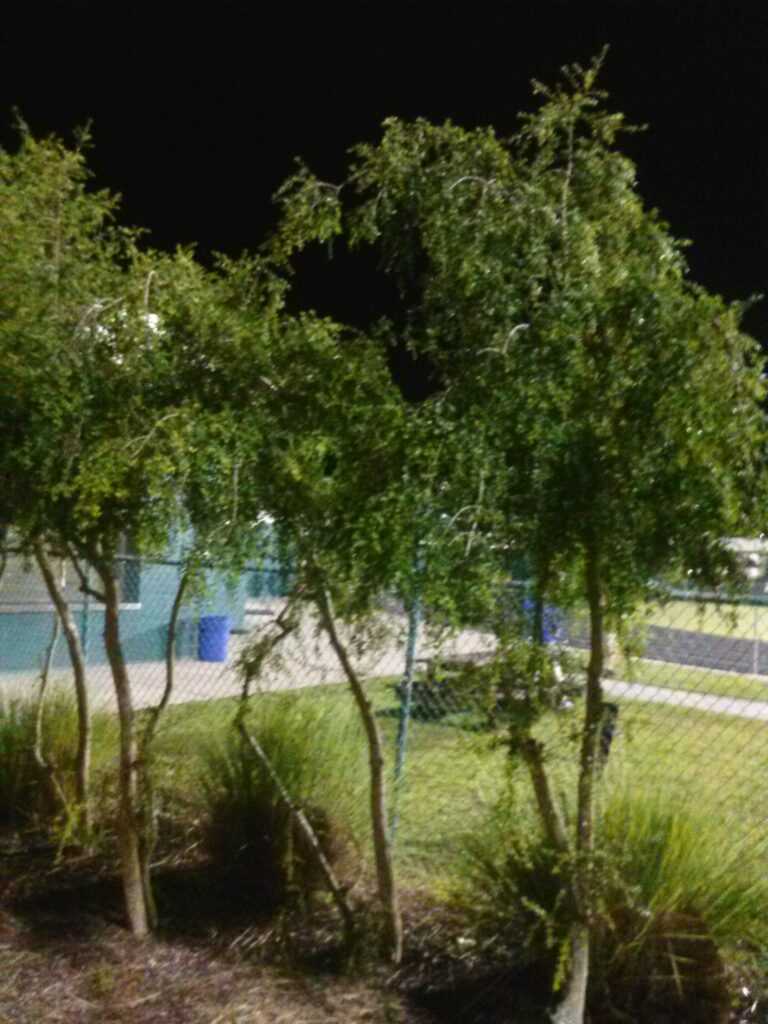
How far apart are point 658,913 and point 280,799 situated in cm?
200

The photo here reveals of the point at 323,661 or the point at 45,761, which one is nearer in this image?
the point at 323,661

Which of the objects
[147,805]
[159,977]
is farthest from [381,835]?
[147,805]

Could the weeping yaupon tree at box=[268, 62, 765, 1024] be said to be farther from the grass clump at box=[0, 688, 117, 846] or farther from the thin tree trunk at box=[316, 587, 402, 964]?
the grass clump at box=[0, 688, 117, 846]

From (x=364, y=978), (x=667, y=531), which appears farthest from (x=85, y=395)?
(x=364, y=978)

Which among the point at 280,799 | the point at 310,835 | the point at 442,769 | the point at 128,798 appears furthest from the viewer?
the point at 442,769

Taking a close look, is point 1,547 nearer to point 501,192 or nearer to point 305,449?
point 305,449

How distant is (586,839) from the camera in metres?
4.29

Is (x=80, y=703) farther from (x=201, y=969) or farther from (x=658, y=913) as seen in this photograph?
(x=658, y=913)

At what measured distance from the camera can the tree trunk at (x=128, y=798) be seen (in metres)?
5.30

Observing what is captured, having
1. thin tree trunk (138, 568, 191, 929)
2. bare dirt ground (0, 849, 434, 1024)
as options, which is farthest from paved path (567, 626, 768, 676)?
thin tree trunk (138, 568, 191, 929)

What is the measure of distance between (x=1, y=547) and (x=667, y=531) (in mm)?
3504

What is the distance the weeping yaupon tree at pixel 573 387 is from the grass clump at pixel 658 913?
130 mm

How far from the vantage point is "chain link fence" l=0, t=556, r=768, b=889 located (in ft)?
13.8

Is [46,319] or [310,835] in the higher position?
[46,319]
